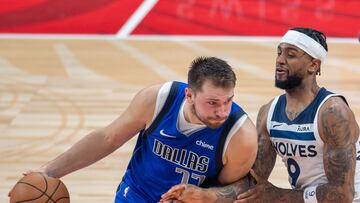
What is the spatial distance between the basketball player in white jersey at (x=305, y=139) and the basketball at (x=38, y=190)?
1.91ft

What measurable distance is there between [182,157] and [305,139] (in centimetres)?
59

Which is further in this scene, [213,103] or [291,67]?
[291,67]

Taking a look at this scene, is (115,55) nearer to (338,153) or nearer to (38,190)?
(38,190)

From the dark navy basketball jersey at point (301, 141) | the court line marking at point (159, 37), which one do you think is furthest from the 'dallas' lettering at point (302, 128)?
the court line marking at point (159, 37)

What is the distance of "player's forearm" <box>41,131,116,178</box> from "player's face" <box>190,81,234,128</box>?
0.59 metres

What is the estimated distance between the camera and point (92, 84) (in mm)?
7969

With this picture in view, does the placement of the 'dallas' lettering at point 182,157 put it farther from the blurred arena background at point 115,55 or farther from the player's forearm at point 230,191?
the blurred arena background at point 115,55

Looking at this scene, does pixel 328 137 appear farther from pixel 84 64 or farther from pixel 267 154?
pixel 84 64

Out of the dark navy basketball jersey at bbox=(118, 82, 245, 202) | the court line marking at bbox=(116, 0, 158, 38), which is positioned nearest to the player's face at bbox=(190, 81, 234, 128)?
the dark navy basketball jersey at bbox=(118, 82, 245, 202)

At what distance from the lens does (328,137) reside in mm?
3842

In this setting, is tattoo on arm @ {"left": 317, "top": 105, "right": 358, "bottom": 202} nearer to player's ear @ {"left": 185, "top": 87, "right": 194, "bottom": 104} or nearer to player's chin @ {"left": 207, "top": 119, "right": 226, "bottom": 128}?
player's chin @ {"left": 207, "top": 119, "right": 226, "bottom": 128}

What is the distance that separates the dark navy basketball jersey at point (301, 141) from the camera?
393cm

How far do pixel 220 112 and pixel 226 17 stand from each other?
19.6ft

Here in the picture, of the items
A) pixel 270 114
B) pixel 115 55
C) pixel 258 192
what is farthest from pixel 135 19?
pixel 258 192
